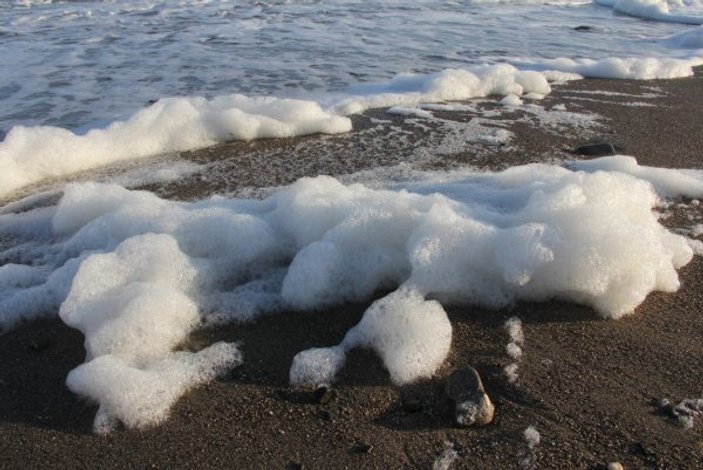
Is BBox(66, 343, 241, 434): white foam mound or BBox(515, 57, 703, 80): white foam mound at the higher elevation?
BBox(515, 57, 703, 80): white foam mound

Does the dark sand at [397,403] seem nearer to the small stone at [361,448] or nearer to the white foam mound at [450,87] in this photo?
the small stone at [361,448]

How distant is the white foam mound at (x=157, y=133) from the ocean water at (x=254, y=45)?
66cm

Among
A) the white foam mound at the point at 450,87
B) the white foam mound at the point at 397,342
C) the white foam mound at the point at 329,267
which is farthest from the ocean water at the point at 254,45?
the white foam mound at the point at 397,342

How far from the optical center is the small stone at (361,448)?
1875 mm

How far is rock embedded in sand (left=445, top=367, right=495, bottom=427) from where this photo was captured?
1.96 metres

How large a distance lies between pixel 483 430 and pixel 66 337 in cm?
170

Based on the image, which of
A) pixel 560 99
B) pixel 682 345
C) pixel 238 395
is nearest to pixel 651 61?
pixel 560 99

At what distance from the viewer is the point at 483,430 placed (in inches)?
76.4

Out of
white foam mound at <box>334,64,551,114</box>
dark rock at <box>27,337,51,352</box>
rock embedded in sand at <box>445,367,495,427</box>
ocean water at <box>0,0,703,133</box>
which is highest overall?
rock embedded in sand at <box>445,367,495,427</box>

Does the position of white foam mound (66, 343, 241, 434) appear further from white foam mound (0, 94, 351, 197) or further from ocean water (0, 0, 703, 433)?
white foam mound (0, 94, 351, 197)

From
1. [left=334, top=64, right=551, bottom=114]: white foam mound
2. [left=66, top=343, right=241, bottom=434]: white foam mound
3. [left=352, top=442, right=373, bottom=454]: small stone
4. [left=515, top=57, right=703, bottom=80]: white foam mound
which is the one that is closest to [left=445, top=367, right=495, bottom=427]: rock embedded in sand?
[left=352, top=442, right=373, bottom=454]: small stone

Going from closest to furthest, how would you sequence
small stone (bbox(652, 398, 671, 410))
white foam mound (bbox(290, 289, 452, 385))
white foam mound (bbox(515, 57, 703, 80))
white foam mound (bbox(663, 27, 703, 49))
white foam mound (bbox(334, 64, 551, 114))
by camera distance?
small stone (bbox(652, 398, 671, 410)), white foam mound (bbox(290, 289, 452, 385)), white foam mound (bbox(334, 64, 551, 114)), white foam mound (bbox(515, 57, 703, 80)), white foam mound (bbox(663, 27, 703, 49))

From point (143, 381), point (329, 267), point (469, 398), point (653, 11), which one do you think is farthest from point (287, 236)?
point (653, 11)

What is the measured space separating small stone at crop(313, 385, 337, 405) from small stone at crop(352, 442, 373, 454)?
0.22 meters
